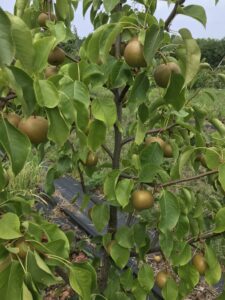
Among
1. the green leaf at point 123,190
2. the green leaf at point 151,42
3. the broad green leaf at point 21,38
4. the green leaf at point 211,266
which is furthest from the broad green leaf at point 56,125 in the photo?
the green leaf at point 211,266

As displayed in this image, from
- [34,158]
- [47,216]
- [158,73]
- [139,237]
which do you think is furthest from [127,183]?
[34,158]

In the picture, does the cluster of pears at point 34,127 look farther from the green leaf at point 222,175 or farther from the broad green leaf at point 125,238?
the broad green leaf at point 125,238

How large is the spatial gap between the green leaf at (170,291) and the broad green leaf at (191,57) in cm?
83

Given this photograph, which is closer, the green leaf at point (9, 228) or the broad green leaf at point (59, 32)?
the green leaf at point (9, 228)

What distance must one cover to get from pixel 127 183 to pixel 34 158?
3.40 meters

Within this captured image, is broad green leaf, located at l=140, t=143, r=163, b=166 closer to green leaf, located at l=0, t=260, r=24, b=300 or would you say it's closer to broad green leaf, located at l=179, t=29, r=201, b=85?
broad green leaf, located at l=179, t=29, r=201, b=85

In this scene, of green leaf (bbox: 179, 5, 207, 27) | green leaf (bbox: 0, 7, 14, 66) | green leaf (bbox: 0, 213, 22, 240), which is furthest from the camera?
green leaf (bbox: 179, 5, 207, 27)

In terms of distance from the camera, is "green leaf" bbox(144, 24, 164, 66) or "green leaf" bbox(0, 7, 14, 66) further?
"green leaf" bbox(144, 24, 164, 66)

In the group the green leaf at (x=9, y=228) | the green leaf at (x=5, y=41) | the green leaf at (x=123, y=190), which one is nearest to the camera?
the green leaf at (x=5, y=41)

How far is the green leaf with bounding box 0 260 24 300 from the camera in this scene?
0.94 metres

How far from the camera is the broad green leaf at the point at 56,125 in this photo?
1.06m

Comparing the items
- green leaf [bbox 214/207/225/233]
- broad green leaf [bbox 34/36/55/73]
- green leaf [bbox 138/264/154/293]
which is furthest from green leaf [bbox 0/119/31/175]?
green leaf [bbox 138/264/154/293]

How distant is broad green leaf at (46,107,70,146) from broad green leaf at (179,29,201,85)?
1.18 ft

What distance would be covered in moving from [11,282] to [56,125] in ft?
1.14
